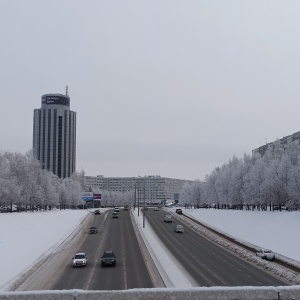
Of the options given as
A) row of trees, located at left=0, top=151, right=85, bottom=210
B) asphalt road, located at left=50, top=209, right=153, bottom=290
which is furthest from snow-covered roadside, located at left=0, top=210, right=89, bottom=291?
row of trees, located at left=0, top=151, right=85, bottom=210

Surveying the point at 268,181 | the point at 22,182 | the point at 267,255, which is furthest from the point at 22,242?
the point at 268,181

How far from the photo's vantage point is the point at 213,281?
30844 millimetres

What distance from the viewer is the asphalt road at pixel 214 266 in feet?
102

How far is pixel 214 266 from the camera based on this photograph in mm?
39062

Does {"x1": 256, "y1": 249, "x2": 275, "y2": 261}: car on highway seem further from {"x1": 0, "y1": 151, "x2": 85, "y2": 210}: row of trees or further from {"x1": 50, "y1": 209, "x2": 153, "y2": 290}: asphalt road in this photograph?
{"x1": 0, "y1": 151, "x2": 85, "y2": 210}: row of trees

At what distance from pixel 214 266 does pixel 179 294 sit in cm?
2821

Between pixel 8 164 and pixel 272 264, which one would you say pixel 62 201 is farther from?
pixel 272 264

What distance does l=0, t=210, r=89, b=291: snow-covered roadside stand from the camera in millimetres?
36531

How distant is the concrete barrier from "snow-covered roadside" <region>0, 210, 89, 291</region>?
17.9m

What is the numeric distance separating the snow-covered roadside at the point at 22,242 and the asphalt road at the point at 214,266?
1361 centimetres

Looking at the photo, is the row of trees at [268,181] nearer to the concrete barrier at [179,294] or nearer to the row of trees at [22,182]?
the row of trees at [22,182]

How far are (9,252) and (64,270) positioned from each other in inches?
334

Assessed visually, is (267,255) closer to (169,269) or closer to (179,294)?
(169,269)

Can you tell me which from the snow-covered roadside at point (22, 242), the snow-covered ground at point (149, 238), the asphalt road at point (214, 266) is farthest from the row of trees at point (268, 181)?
the snow-covered roadside at point (22, 242)
